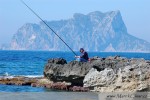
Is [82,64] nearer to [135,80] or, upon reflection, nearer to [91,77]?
[91,77]

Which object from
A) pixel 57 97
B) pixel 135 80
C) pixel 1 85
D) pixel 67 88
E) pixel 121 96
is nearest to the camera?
pixel 121 96

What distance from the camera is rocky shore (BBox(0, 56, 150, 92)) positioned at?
27.9 metres

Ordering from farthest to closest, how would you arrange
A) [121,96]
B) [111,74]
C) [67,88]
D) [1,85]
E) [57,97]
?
[1,85]
[67,88]
[111,74]
[57,97]
[121,96]

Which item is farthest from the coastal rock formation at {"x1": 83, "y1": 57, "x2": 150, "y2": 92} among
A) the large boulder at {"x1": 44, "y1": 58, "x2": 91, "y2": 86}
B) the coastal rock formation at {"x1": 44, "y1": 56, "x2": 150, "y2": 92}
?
the large boulder at {"x1": 44, "y1": 58, "x2": 91, "y2": 86}

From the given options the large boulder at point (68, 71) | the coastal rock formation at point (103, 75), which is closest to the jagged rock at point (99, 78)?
the coastal rock formation at point (103, 75)

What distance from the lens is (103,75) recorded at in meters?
30.6

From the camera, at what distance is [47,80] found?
37.7 m

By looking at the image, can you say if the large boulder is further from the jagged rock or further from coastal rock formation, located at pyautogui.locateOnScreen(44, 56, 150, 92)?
the jagged rock

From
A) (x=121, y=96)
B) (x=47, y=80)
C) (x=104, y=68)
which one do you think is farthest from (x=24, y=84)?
(x=121, y=96)

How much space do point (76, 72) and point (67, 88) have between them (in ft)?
5.51

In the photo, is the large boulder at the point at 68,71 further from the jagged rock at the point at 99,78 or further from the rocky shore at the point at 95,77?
the jagged rock at the point at 99,78

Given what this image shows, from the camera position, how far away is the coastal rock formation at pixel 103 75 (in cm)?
2772

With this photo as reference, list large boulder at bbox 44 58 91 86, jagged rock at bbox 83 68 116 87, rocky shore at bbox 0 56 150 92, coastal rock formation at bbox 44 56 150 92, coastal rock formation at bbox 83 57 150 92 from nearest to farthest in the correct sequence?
1. coastal rock formation at bbox 83 57 150 92
2. coastal rock formation at bbox 44 56 150 92
3. rocky shore at bbox 0 56 150 92
4. jagged rock at bbox 83 68 116 87
5. large boulder at bbox 44 58 91 86

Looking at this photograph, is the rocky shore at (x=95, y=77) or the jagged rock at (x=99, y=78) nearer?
the rocky shore at (x=95, y=77)
